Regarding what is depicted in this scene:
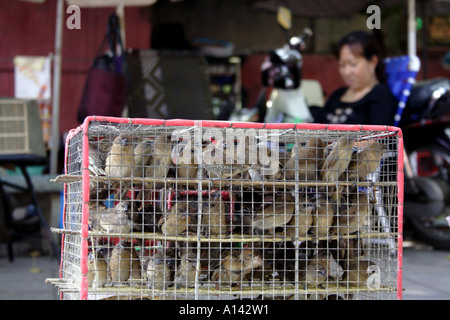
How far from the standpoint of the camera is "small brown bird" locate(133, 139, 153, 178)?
246cm

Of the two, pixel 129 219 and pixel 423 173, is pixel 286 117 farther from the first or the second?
pixel 129 219

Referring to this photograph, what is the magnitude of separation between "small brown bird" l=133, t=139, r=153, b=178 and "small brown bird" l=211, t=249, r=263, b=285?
0.51 m

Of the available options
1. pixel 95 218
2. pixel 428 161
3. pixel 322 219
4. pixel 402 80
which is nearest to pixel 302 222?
pixel 322 219

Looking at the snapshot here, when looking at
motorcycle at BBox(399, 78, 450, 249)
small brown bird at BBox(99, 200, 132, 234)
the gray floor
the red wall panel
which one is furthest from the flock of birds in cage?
the red wall panel

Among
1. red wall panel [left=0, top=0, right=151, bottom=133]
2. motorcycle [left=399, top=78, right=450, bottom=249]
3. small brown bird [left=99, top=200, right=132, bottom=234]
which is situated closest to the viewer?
small brown bird [left=99, top=200, right=132, bottom=234]

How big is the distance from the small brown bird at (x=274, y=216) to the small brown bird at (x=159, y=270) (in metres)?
0.40

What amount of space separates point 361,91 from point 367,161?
2.18 m

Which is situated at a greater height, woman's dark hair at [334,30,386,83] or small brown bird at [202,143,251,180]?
woman's dark hair at [334,30,386,83]

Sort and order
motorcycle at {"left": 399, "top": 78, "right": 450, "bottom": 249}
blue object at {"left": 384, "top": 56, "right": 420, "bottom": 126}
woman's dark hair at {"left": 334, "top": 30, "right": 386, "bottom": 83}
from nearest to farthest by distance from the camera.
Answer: woman's dark hair at {"left": 334, "top": 30, "right": 386, "bottom": 83}
blue object at {"left": 384, "top": 56, "right": 420, "bottom": 126}
motorcycle at {"left": 399, "top": 78, "right": 450, "bottom": 249}

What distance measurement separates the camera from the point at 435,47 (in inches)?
332

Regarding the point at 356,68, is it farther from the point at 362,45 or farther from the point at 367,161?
the point at 367,161

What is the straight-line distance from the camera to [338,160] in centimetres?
248

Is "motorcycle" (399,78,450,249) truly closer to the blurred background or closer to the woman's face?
the blurred background

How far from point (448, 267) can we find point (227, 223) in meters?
2.75
